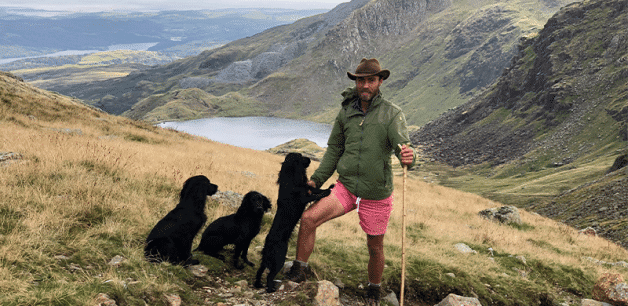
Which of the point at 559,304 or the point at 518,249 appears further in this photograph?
the point at 518,249

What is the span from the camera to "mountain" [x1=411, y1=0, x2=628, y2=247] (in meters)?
40.4

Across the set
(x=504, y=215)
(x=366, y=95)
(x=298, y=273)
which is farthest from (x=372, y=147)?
(x=504, y=215)

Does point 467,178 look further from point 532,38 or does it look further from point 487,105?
point 532,38

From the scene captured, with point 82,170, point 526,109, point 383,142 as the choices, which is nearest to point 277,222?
point 383,142

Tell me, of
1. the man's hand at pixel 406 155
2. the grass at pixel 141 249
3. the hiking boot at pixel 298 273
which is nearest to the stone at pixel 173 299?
the grass at pixel 141 249

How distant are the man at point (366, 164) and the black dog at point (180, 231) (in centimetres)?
147

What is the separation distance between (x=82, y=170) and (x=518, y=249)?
11.2 meters

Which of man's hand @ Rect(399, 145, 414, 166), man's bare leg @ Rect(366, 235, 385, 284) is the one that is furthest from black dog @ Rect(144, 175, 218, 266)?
man's hand @ Rect(399, 145, 414, 166)

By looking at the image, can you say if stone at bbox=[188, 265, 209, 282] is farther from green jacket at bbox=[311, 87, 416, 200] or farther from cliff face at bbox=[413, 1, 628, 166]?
cliff face at bbox=[413, 1, 628, 166]

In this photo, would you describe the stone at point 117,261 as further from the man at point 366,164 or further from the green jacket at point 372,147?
the green jacket at point 372,147

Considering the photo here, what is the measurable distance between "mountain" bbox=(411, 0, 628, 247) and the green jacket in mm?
28064

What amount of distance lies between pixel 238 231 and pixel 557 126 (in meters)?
107

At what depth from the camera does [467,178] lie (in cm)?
8019

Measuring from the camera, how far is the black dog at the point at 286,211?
4.61 meters
